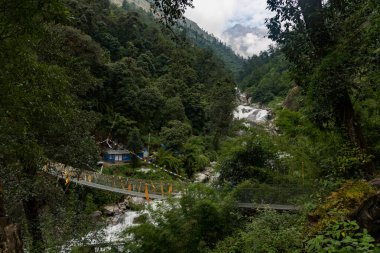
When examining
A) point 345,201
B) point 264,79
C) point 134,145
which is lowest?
point 345,201

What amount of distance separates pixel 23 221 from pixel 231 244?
4.52 meters

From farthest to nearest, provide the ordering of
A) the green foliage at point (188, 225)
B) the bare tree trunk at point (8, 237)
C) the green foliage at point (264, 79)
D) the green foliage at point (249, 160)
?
the green foliage at point (264, 79), the green foliage at point (249, 160), the green foliage at point (188, 225), the bare tree trunk at point (8, 237)

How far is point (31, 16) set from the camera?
10.00 ft

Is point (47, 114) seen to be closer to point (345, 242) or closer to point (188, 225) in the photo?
point (188, 225)

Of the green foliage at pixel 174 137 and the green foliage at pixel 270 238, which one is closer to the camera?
the green foliage at pixel 270 238

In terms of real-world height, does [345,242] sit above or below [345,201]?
below

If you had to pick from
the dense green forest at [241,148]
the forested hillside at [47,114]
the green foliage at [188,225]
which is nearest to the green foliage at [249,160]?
the dense green forest at [241,148]

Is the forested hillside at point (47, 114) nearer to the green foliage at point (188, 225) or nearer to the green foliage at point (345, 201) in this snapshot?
the green foliage at point (188, 225)

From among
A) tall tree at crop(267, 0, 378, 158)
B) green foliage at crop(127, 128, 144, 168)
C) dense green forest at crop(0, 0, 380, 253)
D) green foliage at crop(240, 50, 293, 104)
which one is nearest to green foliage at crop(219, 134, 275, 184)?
dense green forest at crop(0, 0, 380, 253)

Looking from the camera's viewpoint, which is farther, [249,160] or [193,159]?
[193,159]

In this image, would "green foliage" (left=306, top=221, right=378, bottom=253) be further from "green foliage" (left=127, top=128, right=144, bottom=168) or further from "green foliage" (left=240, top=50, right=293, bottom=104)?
"green foliage" (left=240, top=50, right=293, bottom=104)

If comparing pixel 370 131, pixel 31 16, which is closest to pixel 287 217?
pixel 370 131

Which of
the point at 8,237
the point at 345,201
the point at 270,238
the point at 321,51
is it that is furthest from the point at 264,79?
the point at 8,237

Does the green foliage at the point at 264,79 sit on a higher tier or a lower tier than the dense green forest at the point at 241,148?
higher
